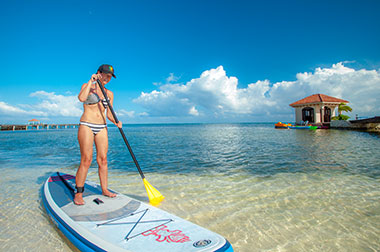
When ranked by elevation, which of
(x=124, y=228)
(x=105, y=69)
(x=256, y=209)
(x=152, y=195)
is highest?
(x=105, y=69)

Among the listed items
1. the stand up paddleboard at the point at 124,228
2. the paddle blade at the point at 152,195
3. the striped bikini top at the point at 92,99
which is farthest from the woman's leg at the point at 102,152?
the paddle blade at the point at 152,195

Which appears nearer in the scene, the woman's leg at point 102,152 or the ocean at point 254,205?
the ocean at point 254,205

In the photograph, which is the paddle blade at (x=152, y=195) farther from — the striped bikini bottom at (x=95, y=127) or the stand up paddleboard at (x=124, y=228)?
the striped bikini bottom at (x=95, y=127)

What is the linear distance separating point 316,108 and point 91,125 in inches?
1915

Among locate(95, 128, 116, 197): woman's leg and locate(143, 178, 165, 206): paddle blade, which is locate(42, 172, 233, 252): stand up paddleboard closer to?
locate(95, 128, 116, 197): woman's leg

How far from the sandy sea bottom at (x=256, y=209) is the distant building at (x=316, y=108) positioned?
137ft

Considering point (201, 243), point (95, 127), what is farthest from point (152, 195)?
point (201, 243)

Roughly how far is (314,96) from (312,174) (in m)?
45.0

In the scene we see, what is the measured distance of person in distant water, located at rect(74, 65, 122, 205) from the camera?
142 inches

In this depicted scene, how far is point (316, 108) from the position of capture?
4294cm

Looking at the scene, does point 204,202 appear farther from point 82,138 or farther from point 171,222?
point 82,138

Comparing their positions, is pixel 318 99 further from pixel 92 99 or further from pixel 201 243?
pixel 201 243

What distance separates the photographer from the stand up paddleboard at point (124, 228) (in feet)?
7.56

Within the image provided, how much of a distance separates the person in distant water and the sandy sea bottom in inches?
37.4
